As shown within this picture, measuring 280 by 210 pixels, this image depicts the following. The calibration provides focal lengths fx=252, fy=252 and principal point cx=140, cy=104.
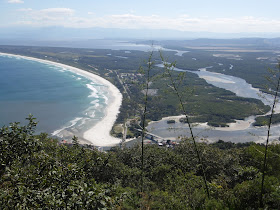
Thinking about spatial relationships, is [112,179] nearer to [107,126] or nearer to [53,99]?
[107,126]

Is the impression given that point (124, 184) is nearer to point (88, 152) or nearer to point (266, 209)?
point (88, 152)

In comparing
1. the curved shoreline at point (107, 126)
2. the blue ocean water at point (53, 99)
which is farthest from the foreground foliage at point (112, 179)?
the blue ocean water at point (53, 99)

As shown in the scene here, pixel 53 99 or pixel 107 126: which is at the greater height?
pixel 53 99

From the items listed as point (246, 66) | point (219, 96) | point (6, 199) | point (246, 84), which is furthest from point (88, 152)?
point (246, 66)

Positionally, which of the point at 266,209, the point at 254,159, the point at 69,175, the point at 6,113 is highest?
the point at 69,175

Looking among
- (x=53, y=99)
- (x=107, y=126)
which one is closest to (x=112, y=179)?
(x=107, y=126)

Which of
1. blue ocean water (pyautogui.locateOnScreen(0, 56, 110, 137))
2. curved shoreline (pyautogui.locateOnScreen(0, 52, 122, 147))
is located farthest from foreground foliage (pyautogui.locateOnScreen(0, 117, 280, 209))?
blue ocean water (pyautogui.locateOnScreen(0, 56, 110, 137))

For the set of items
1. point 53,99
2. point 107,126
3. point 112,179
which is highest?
point 112,179
